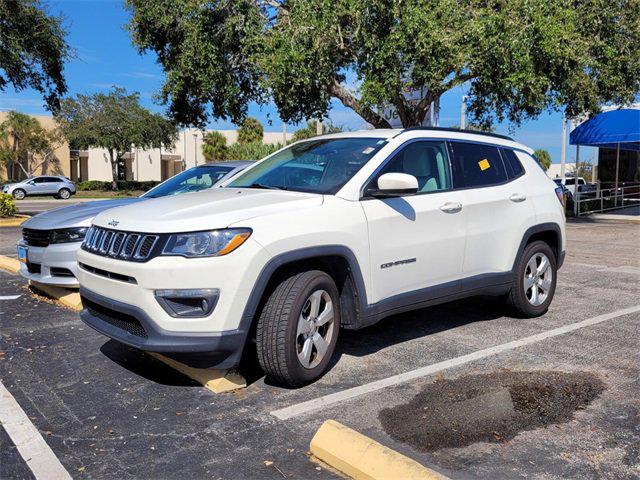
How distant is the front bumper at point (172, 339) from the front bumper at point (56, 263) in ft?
8.72

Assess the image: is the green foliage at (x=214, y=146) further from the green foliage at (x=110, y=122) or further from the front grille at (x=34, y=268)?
the front grille at (x=34, y=268)

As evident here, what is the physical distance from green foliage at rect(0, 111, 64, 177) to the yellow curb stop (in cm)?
4768

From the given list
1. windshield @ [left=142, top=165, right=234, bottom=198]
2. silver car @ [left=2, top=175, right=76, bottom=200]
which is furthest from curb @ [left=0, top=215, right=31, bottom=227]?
silver car @ [left=2, top=175, right=76, bottom=200]

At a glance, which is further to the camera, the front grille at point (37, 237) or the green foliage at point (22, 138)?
the green foliage at point (22, 138)

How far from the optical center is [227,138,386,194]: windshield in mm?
4895

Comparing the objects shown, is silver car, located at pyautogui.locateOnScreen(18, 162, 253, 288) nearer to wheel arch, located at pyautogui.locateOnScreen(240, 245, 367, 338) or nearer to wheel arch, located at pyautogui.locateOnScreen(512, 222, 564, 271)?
wheel arch, located at pyautogui.locateOnScreen(240, 245, 367, 338)

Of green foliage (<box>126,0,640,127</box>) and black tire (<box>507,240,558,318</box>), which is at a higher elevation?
green foliage (<box>126,0,640,127</box>)

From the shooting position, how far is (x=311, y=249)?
4.25 metres

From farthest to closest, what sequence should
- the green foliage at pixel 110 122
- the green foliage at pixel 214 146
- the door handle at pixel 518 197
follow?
the green foliage at pixel 214 146, the green foliage at pixel 110 122, the door handle at pixel 518 197

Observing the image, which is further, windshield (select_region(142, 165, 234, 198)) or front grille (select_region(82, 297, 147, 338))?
windshield (select_region(142, 165, 234, 198))

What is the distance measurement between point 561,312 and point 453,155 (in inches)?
92.6

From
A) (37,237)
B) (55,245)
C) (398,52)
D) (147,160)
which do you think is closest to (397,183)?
(55,245)

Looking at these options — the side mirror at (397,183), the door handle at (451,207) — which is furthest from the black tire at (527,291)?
the side mirror at (397,183)

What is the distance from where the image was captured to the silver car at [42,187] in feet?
126
